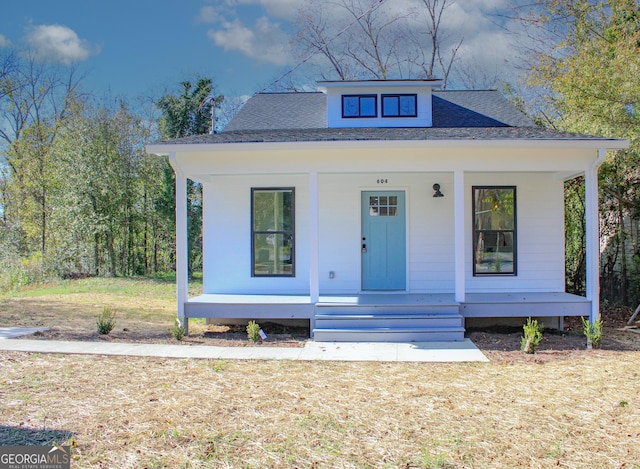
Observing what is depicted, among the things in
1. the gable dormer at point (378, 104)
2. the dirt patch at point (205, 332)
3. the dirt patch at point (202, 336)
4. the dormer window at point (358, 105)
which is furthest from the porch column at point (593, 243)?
the dirt patch at point (202, 336)

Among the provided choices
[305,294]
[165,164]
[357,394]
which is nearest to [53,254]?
[165,164]

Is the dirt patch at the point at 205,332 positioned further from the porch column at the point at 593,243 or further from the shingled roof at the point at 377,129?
the shingled roof at the point at 377,129

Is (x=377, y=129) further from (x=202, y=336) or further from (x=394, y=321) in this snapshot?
(x=202, y=336)

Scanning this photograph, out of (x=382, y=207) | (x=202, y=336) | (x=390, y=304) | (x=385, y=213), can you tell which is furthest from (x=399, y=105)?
(x=202, y=336)

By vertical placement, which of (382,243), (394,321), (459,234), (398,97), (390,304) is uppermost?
(398,97)

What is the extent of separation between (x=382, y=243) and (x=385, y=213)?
1.91ft

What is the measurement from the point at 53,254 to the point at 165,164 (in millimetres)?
5181

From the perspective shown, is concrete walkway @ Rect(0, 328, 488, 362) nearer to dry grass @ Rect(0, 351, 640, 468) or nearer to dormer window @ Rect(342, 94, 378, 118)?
dry grass @ Rect(0, 351, 640, 468)

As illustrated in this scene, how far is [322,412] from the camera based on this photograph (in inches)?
174

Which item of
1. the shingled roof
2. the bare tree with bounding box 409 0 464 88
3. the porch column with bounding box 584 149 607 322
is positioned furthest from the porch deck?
the bare tree with bounding box 409 0 464 88

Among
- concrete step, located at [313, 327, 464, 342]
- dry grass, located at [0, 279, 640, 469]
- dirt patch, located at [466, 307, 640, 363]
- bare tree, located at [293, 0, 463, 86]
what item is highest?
bare tree, located at [293, 0, 463, 86]

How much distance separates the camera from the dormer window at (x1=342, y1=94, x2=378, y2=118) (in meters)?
10.4

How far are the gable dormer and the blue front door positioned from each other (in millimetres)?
1870

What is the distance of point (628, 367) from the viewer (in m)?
6.02
